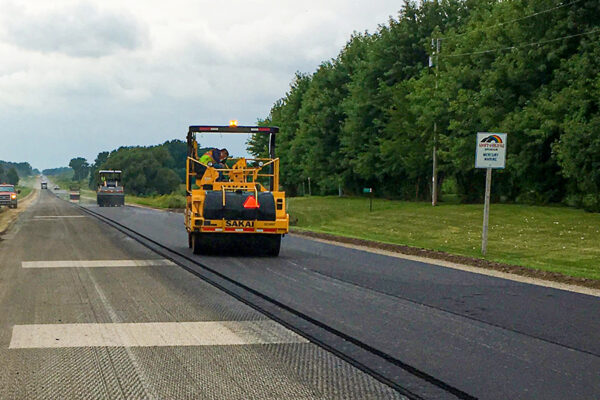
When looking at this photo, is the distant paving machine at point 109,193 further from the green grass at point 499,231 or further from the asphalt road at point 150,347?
the asphalt road at point 150,347

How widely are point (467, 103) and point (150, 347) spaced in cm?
3630

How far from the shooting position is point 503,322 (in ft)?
29.4

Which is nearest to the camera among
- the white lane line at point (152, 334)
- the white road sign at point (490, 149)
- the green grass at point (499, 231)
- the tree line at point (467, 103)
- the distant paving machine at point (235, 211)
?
the white lane line at point (152, 334)

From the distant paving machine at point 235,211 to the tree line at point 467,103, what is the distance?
87.3 inches

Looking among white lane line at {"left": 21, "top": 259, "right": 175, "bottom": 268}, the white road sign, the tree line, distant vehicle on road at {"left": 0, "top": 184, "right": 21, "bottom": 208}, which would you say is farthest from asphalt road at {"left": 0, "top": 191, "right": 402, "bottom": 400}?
distant vehicle on road at {"left": 0, "top": 184, "right": 21, "bottom": 208}

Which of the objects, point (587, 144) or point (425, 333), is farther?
point (587, 144)

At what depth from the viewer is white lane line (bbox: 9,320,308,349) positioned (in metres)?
7.59

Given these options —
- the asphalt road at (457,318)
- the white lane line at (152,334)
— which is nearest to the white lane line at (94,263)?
the asphalt road at (457,318)

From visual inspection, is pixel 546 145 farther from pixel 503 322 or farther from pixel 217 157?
pixel 503 322

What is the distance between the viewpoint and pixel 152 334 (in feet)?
Result: 26.4

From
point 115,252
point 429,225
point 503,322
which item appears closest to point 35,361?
point 503,322

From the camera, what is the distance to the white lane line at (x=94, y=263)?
1492cm

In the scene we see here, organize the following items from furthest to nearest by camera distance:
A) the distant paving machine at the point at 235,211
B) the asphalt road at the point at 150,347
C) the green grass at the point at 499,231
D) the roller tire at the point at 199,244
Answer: the green grass at the point at 499,231 < the roller tire at the point at 199,244 < the distant paving machine at the point at 235,211 < the asphalt road at the point at 150,347

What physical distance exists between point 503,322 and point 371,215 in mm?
29630
